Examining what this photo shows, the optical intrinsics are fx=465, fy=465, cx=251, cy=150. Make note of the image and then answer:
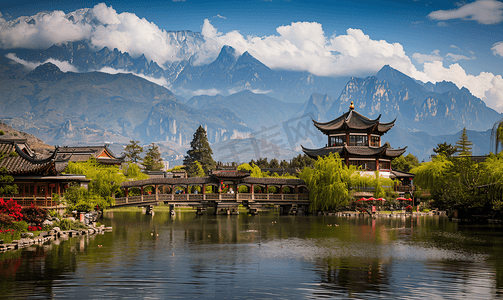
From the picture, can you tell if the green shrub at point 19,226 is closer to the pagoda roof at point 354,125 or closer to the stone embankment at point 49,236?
the stone embankment at point 49,236

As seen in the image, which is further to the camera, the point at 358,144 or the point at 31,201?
the point at 358,144

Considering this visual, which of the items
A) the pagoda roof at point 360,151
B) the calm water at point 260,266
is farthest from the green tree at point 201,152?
the calm water at point 260,266

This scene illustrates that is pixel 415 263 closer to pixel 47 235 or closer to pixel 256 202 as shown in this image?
pixel 47 235

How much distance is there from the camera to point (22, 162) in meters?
35.2

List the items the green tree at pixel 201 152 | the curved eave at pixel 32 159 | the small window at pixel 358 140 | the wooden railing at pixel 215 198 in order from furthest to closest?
the green tree at pixel 201 152, the small window at pixel 358 140, the wooden railing at pixel 215 198, the curved eave at pixel 32 159

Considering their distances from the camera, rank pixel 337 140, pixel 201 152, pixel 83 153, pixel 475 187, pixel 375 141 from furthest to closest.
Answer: pixel 201 152
pixel 83 153
pixel 375 141
pixel 337 140
pixel 475 187

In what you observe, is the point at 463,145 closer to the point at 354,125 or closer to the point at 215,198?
the point at 354,125

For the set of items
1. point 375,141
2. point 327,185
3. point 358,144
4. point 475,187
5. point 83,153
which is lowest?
point 475,187

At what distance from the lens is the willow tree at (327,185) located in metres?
52.1

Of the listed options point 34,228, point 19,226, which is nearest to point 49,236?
point 34,228

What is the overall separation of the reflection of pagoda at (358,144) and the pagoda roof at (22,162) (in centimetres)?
3762

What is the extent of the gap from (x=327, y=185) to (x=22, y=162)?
103 ft

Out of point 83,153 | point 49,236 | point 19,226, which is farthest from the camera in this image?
point 83,153

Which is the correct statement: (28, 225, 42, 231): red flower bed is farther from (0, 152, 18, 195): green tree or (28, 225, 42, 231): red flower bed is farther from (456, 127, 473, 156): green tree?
(456, 127, 473, 156): green tree
